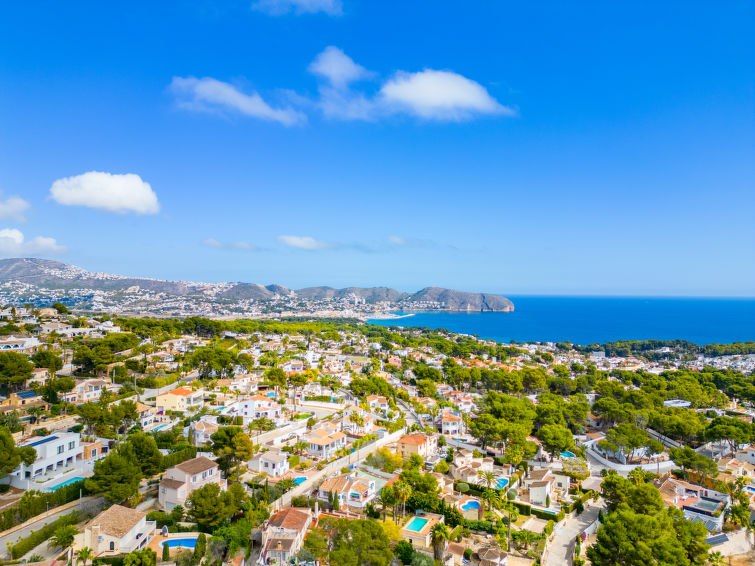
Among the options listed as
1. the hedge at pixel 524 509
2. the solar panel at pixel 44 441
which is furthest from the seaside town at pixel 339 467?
the hedge at pixel 524 509

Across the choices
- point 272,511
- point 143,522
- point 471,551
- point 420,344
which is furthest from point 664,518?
point 420,344

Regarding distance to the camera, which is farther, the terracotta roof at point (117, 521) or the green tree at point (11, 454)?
the green tree at point (11, 454)

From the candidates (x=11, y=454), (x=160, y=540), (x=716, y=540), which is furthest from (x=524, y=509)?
(x=11, y=454)

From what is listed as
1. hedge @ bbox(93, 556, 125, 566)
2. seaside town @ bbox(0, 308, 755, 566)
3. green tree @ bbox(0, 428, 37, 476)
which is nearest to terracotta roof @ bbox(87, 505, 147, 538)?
seaside town @ bbox(0, 308, 755, 566)

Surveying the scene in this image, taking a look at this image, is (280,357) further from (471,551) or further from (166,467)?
(471,551)

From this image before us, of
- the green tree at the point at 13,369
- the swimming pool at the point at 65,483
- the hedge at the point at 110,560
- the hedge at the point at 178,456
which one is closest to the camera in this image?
the hedge at the point at 110,560

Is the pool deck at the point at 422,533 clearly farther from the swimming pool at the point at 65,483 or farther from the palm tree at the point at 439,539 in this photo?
the swimming pool at the point at 65,483

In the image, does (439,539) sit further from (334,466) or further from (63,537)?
(63,537)
